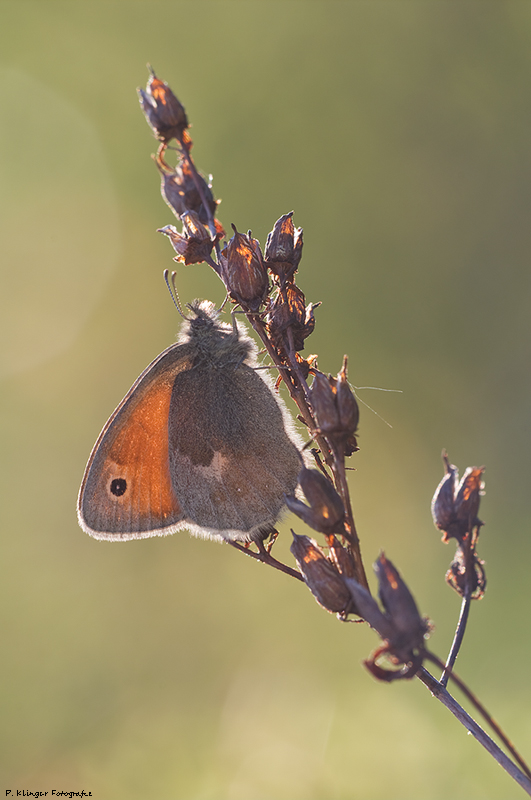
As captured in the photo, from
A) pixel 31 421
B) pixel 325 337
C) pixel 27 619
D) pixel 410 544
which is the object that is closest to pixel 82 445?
pixel 31 421

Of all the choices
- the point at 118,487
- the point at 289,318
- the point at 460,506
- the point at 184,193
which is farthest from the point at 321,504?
the point at 184,193

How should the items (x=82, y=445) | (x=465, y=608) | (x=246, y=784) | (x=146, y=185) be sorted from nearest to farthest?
(x=465, y=608)
(x=246, y=784)
(x=82, y=445)
(x=146, y=185)

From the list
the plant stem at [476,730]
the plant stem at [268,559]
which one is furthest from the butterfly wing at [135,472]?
the plant stem at [476,730]

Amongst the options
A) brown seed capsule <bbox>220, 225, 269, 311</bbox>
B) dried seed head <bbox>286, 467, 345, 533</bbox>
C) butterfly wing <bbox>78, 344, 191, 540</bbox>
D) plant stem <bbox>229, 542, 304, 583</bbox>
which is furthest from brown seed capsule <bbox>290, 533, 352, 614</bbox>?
butterfly wing <bbox>78, 344, 191, 540</bbox>

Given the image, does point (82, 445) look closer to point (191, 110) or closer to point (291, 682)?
point (291, 682)

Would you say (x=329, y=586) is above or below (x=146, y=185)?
below

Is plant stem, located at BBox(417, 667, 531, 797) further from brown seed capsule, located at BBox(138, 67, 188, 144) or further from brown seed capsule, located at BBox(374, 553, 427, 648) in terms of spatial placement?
brown seed capsule, located at BBox(138, 67, 188, 144)

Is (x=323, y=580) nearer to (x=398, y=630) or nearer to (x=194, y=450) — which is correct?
(x=398, y=630)
